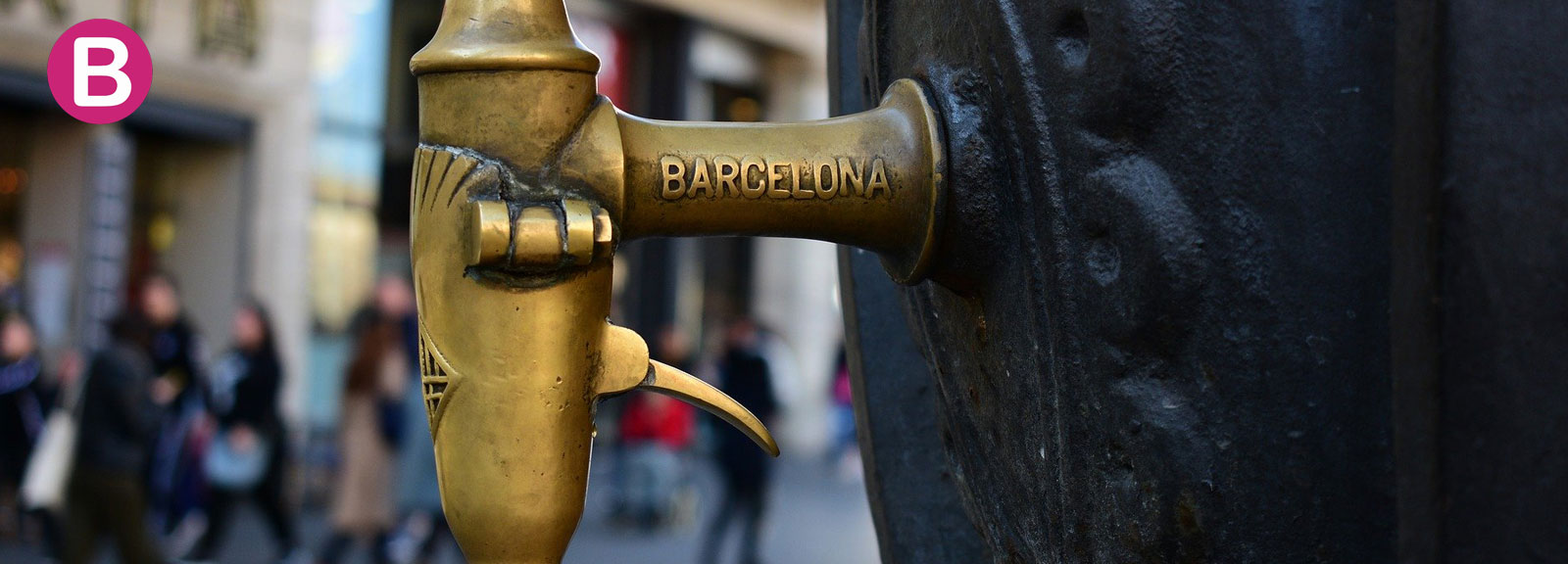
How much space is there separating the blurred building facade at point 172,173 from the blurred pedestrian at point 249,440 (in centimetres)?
323

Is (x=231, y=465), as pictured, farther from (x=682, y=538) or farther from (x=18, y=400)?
(x=682, y=538)

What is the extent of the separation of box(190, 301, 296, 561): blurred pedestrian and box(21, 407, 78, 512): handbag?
2.80 ft

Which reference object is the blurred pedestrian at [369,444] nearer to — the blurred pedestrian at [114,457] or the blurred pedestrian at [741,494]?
the blurred pedestrian at [114,457]

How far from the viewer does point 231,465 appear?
8.11 metres

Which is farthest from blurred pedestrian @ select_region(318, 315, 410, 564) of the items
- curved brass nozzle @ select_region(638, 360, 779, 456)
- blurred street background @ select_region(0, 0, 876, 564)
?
curved brass nozzle @ select_region(638, 360, 779, 456)

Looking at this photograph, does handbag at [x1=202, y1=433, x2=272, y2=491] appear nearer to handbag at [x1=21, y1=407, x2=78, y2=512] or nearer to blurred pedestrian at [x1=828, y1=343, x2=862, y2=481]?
handbag at [x1=21, y1=407, x2=78, y2=512]

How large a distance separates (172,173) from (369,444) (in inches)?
234

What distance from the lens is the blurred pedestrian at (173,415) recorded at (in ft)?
28.2

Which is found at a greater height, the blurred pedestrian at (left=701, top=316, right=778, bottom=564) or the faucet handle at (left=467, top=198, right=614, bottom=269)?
the faucet handle at (left=467, top=198, right=614, bottom=269)

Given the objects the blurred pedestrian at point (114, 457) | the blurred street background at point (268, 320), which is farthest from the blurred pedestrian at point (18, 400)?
the blurred pedestrian at point (114, 457)

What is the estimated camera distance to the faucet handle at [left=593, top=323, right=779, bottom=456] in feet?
3.33

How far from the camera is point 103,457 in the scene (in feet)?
22.9

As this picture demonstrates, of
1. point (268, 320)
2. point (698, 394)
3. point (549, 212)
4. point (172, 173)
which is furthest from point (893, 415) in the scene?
point (172, 173)

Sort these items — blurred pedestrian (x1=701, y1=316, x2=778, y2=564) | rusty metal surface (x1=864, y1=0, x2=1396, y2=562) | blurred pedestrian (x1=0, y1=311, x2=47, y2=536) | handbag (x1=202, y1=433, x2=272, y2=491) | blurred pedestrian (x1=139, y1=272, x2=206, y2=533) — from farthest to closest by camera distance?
blurred pedestrian (x1=0, y1=311, x2=47, y2=536), blurred pedestrian (x1=139, y1=272, x2=206, y2=533), blurred pedestrian (x1=701, y1=316, x2=778, y2=564), handbag (x1=202, y1=433, x2=272, y2=491), rusty metal surface (x1=864, y1=0, x2=1396, y2=562)
